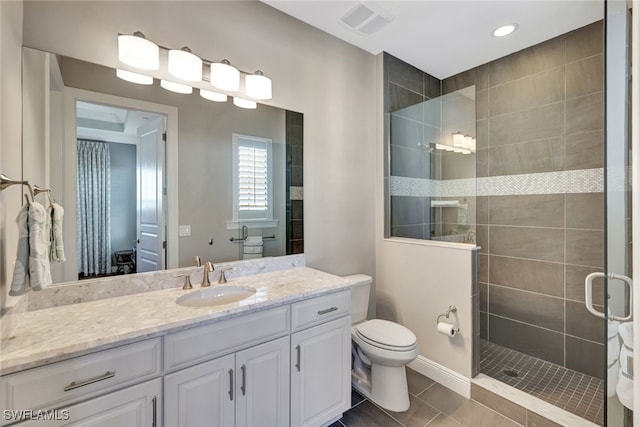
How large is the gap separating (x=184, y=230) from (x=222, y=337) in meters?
0.73

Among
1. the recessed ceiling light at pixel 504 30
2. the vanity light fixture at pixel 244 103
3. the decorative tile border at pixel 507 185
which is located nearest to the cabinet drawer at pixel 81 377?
the vanity light fixture at pixel 244 103

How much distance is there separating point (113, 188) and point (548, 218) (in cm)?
308

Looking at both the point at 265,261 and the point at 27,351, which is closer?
the point at 27,351

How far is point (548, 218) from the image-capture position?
2.38 metres

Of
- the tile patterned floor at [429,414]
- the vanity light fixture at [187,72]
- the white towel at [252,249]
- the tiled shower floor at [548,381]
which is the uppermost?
the vanity light fixture at [187,72]

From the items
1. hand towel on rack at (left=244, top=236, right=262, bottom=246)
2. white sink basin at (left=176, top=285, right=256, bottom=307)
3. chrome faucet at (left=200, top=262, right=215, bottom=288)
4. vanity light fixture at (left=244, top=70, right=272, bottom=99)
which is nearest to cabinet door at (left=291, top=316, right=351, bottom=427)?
white sink basin at (left=176, top=285, right=256, bottom=307)

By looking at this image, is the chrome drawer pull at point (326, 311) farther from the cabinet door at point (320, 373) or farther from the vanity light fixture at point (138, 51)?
the vanity light fixture at point (138, 51)

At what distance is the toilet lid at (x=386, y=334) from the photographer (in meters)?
1.86

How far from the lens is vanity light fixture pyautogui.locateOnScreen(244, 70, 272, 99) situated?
6.23ft

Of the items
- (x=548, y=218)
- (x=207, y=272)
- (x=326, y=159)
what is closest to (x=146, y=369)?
(x=207, y=272)

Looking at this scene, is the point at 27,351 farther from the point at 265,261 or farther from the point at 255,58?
the point at 255,58

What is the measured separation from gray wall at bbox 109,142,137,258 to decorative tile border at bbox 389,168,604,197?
2.00 metres

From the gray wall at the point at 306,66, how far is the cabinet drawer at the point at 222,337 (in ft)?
2.70

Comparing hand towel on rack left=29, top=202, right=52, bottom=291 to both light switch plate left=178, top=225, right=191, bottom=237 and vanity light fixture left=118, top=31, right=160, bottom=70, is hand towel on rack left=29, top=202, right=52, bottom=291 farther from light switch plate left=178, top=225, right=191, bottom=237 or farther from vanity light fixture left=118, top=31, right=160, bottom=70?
vanity light fixture left=118, top=31, right=160, bottom=70
